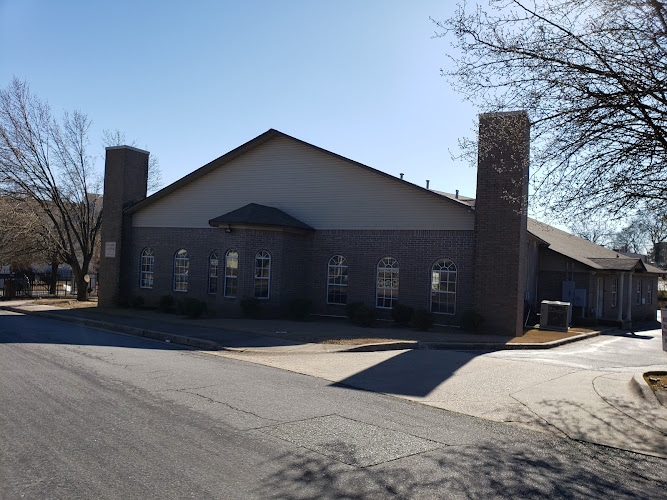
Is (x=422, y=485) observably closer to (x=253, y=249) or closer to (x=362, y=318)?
(x=362, y=318)

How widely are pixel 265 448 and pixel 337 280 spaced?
15374 mm

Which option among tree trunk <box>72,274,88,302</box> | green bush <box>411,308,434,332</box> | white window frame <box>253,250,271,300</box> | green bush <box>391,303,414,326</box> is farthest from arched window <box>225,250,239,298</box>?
tree trunk <box>72,274,88,302</box>

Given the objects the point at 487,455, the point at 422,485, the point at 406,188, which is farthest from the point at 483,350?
the point at 422,485

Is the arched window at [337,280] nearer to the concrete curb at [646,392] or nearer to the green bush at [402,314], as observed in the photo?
the green bush at [402,314]

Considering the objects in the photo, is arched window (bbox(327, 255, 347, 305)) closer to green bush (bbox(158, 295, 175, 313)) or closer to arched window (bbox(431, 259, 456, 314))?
arched window (bbox(431, 259, 456, 314))

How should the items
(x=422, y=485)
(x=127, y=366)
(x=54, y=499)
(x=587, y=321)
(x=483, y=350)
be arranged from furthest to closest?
(x=587, y=321), (x=483, y=350), (x=127, y=366), (x=422, y=485), (x=54, y=499)

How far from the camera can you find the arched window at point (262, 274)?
20.9 metres

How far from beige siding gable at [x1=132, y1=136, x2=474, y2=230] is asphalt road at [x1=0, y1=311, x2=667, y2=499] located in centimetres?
1098

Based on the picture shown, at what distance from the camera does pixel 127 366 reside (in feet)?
35.1

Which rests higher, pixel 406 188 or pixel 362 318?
pixel 406 188

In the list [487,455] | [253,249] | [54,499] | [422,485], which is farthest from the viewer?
[253,249]

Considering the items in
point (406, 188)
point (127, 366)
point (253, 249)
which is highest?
point (406, 188)

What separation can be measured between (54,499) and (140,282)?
22487 millimetres

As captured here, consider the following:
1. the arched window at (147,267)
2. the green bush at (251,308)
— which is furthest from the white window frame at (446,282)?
the arched window at (147,267)
